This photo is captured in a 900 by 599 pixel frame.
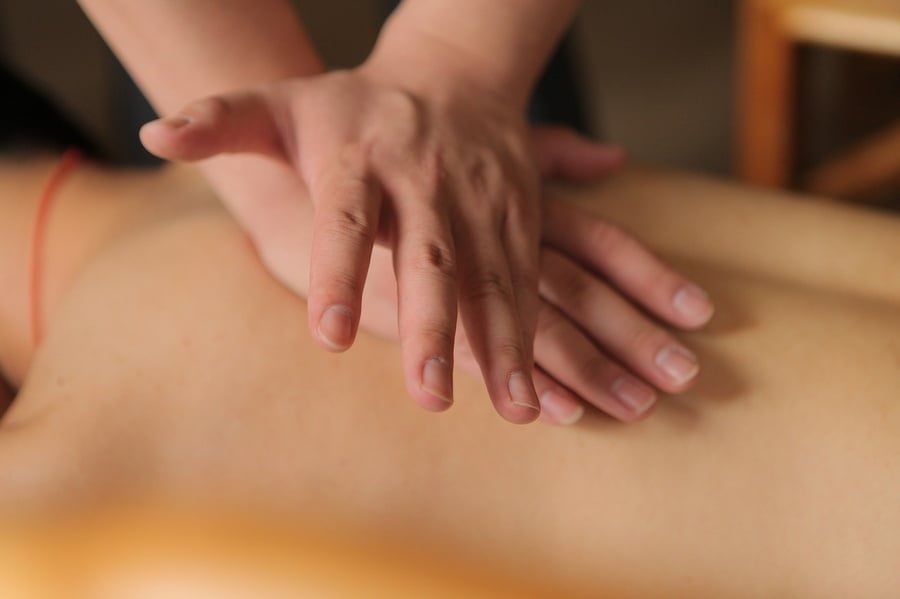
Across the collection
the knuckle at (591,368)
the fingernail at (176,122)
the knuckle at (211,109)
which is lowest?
the knuckle at (591,368)

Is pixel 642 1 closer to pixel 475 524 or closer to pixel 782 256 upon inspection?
pixel 782 256

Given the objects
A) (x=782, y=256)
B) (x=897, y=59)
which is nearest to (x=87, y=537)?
(x=782, y=256)

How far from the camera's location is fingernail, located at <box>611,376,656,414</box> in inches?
23.4

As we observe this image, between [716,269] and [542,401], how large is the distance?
0.20 metres

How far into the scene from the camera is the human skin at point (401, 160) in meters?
0.53

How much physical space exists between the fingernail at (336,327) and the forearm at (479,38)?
0.29 metres

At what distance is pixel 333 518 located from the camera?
21.9 inches

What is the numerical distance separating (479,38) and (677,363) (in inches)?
12.6

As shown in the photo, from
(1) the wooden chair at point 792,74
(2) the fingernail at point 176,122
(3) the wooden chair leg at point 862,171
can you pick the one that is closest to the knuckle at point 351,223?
(2) the fingernail at point 176,122

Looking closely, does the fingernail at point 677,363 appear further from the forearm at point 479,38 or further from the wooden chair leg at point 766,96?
the wooden chair leg at point 766,96

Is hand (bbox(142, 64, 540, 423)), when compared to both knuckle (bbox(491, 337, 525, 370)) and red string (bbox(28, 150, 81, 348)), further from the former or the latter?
red string (bbox(28, 150, 81, 348))

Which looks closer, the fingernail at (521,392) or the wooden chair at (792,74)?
the fingernail at (521,392)

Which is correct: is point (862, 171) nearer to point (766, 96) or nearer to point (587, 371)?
point (766, 96)

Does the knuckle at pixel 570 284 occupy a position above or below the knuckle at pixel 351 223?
below
